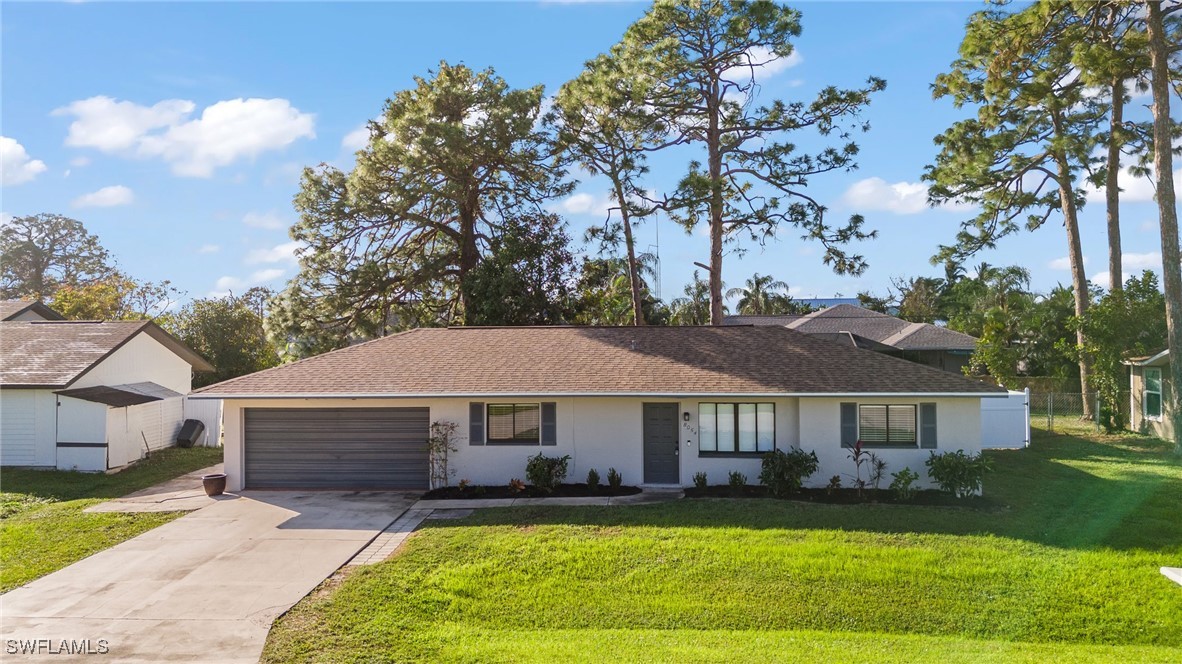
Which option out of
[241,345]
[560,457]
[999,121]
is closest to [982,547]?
[560,457]

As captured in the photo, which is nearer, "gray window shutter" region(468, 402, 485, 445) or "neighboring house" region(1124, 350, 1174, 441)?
"gray window shutter" region(468, 402, 485, 445)

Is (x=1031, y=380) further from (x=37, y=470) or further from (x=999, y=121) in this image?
(x=37, y=470)

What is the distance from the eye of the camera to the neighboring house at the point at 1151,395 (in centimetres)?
2275

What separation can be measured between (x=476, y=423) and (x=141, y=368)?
13.7 meters

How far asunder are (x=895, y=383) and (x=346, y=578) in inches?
461

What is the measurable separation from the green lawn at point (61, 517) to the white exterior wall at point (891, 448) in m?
13.5

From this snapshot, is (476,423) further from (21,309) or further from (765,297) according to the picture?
(765,297)

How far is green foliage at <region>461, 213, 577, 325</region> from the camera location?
27750mm

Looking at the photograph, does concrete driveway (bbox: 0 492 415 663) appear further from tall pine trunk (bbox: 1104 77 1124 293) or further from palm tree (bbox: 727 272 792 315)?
palm tree (bbox: 727 272 792 315)

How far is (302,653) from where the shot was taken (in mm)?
8227

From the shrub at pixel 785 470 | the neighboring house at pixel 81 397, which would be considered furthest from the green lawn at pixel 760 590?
the neighboring house at pixel 81 397

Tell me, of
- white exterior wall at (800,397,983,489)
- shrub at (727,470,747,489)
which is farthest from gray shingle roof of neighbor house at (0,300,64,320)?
white exterior wall at (800,397,983,489)

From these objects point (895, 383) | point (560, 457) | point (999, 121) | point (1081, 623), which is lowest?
point (1081, 623)

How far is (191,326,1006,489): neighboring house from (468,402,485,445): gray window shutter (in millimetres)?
23
